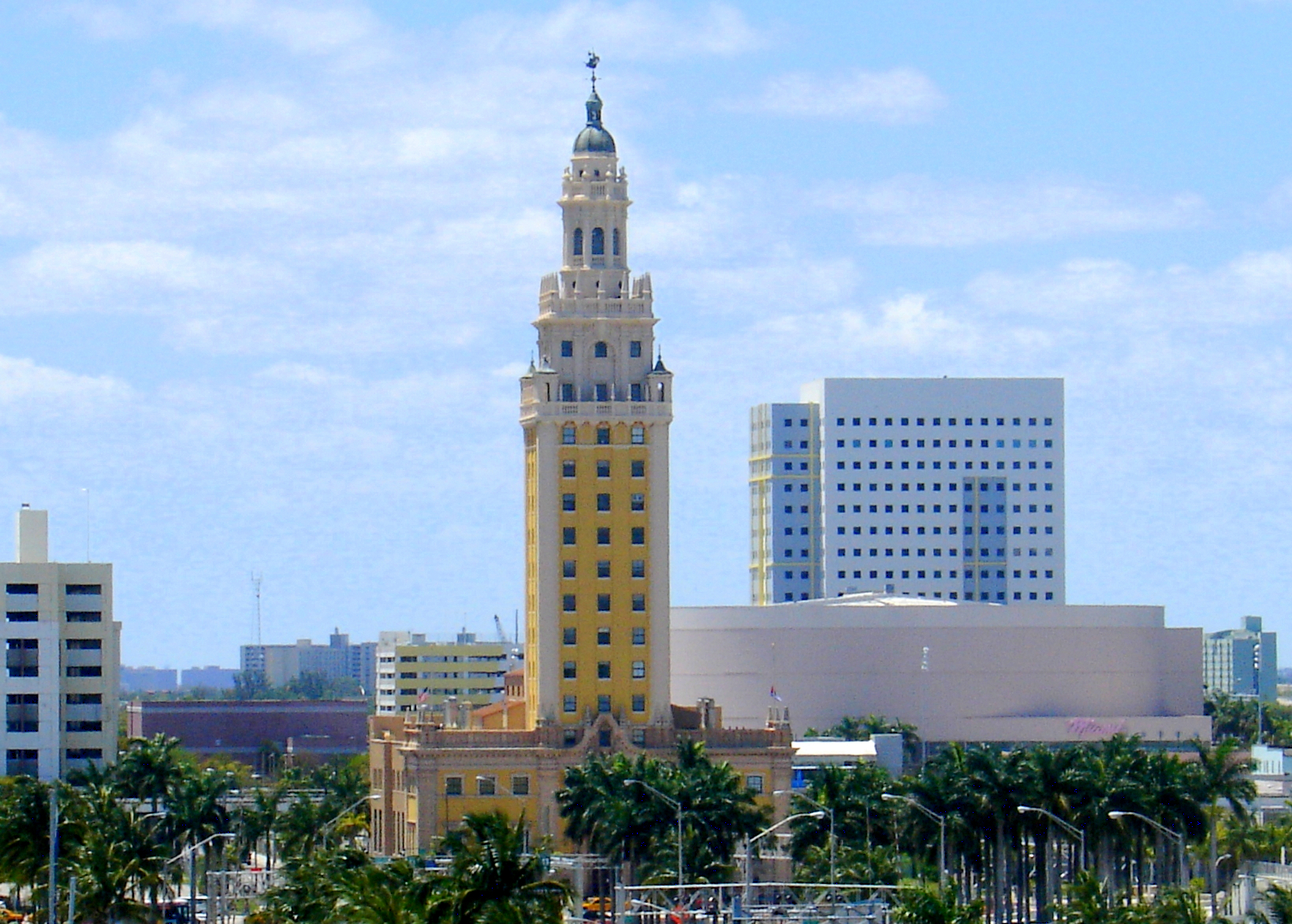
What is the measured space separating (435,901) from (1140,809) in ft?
224

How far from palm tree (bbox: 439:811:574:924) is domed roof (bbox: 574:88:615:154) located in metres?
114

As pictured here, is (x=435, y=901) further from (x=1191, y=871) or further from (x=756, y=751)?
(x=756, y=751)

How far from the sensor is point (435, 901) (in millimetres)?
74375

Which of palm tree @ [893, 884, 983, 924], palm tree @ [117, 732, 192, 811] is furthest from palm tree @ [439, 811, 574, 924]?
palm tree @ [117, 732, 192, 811]

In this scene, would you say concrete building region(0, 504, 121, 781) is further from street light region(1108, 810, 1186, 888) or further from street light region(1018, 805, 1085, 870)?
street light region(1108, 810, 1186, 888)

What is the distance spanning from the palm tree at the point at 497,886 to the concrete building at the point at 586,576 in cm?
9687

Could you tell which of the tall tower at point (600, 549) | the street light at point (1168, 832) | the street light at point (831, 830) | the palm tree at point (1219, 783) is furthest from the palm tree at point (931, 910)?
the tall tower at point (600, 549)

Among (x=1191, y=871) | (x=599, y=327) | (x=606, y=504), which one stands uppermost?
(x=599, y=327)

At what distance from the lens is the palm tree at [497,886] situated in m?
74.3

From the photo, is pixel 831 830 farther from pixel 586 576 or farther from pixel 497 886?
pixel 497 886

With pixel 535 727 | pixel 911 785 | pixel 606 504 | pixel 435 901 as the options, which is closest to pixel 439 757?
pixel 535 727

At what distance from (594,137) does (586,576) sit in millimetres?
28582

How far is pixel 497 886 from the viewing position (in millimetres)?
75125

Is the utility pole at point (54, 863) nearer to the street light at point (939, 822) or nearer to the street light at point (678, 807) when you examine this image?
the street light at point (678, 807)
